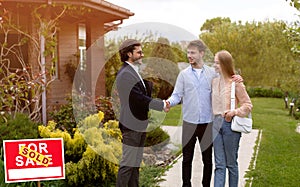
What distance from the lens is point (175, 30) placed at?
498 centimetres

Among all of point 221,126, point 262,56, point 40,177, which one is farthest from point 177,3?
point 262,56

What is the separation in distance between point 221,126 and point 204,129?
23 centimetres

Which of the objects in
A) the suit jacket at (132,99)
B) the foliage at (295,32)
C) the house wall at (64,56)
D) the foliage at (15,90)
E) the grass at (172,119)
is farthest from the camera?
the grass at (172,119)

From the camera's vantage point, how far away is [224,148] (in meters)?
4.37

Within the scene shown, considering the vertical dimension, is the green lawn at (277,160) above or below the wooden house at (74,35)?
below

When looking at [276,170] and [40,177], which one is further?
[276,170]

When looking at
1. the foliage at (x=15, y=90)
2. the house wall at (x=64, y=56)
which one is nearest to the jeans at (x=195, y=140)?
the foliage at (x=15, y=90)

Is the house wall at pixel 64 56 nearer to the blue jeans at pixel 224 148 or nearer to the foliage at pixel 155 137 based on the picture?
the foliage at pixel 155 137

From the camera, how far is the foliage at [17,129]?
5668mm

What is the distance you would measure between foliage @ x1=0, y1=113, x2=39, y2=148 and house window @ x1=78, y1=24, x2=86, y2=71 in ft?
14.1

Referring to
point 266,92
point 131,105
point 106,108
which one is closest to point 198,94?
point 131,105

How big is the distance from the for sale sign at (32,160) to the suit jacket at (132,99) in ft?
2.55

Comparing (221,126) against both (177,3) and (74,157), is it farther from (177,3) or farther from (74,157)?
(177,3)

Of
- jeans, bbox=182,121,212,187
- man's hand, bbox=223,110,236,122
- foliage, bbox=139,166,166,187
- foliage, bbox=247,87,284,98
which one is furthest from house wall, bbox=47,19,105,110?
foliage, bbox=247,87,284,98
